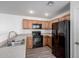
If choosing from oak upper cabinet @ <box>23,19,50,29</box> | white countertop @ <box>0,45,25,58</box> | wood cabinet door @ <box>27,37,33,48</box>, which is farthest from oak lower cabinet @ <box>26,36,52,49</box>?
white countertop @ <box>0,45,25,58</box>

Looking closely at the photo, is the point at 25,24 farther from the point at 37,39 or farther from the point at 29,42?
the point at 37,39

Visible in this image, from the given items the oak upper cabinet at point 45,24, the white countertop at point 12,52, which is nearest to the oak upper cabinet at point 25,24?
the oak upper cabinet at point 45,24

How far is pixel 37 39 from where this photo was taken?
6.34 m

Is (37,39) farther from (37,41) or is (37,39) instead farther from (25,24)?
(25,24)

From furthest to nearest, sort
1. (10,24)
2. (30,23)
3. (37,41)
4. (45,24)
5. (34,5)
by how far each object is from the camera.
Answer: (45,24)
(37,41)
(30,23)
(10,24)
(34,5)

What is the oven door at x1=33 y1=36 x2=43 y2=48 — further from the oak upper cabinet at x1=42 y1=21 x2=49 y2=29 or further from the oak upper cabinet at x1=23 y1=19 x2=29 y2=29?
the oak upper cabinet at x1=23 y1=19 x2=29 y2=29

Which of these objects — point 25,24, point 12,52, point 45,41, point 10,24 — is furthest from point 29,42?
point 12,52

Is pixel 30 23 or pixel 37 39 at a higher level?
pixel 30 23

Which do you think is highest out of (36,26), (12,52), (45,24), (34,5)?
(34,5)

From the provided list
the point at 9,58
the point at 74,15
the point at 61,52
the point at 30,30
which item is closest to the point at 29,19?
the point at 30,30

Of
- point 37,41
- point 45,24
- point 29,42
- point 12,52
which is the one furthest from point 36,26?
point 12,52

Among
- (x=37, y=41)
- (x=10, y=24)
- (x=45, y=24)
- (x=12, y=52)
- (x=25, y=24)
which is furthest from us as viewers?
(x=45, y=24)

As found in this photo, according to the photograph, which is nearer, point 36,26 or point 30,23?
point 30,23

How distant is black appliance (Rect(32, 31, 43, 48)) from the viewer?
20.5 ft
